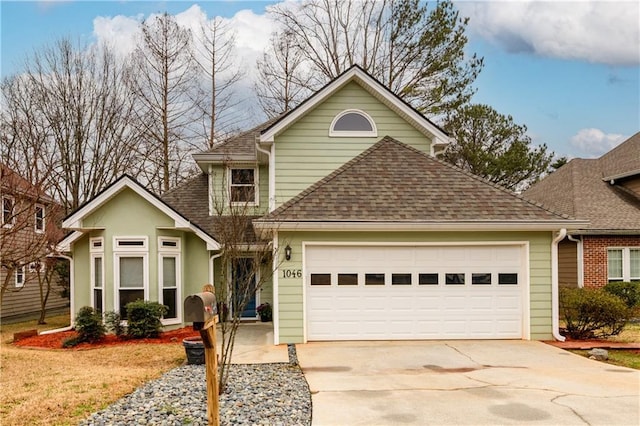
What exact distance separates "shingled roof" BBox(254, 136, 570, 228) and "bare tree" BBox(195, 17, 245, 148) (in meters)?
15.0

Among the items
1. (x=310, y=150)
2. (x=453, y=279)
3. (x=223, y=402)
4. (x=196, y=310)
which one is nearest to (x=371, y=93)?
(x=310, y=150)

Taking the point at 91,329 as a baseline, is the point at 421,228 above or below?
above

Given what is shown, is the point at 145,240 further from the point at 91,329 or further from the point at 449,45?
the point at 449,45

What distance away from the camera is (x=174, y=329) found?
14.4 m

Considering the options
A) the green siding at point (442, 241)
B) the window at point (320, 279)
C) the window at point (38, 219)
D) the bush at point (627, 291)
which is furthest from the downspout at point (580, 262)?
the window at point (38, 219)

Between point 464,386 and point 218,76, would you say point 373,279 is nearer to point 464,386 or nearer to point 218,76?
point 464,386

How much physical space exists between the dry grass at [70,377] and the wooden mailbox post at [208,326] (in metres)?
1.74

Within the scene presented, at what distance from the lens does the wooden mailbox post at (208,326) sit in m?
5.20

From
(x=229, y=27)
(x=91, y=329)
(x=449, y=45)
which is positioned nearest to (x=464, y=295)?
(x=91, y=329)

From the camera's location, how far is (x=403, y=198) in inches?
494

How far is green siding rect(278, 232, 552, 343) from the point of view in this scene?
38.9 ft

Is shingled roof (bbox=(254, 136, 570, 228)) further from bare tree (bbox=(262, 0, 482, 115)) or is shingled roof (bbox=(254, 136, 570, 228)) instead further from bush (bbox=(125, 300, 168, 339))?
bare tree (bbox=(262, 0, 482, 115))

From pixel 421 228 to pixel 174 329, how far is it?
23.8 ft

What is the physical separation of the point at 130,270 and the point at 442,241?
26.0 feet
